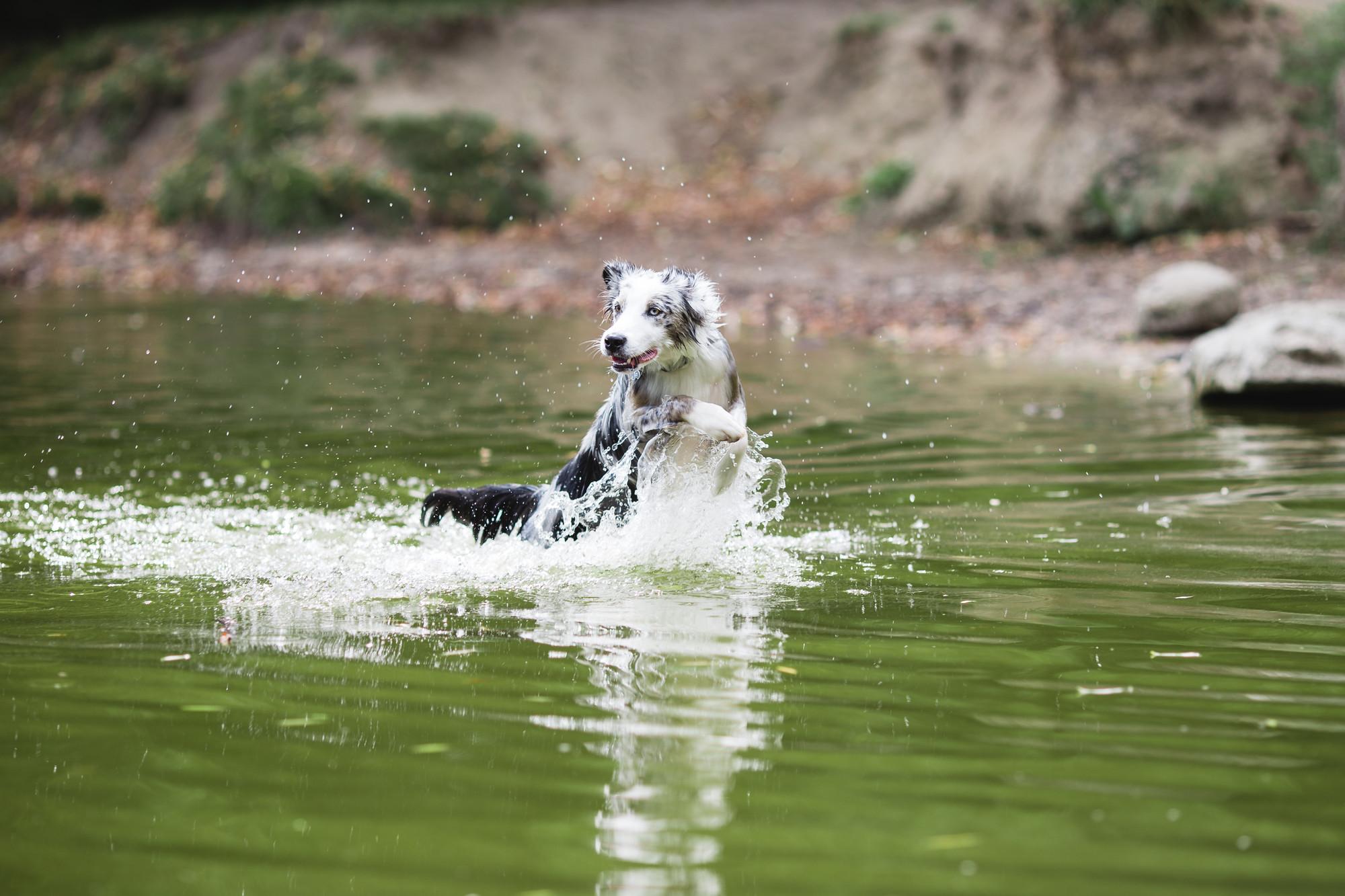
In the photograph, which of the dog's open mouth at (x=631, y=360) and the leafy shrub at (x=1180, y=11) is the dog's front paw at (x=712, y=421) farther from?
the leafy shrub at (x=1180, y=11)

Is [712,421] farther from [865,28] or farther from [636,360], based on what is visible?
[865,28]

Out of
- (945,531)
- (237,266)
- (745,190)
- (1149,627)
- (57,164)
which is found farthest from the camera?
(57,164)

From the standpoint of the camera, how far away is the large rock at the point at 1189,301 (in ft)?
42.3

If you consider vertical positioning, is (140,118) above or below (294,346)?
above

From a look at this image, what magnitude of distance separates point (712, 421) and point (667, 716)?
82.3 inches

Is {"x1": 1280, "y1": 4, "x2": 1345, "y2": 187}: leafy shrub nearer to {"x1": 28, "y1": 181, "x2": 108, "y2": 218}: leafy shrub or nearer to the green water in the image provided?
the green water

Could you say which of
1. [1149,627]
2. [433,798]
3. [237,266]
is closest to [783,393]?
[1149,627]

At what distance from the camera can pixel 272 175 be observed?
22.2 metres

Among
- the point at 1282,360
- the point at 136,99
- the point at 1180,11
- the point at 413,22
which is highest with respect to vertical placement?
the point at 413,22

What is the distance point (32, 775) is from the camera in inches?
141

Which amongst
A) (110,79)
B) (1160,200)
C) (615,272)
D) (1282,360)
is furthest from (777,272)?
(110,79)

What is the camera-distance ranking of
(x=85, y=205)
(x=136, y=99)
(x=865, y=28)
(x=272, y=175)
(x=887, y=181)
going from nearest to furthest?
(x=887, y=181) → (x=272, y=175) → (x=85, y=205) → (x=865, y=28) → (x=136, y=99)

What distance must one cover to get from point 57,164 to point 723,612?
25.8 m

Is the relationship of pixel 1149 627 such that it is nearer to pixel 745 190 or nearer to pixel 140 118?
pixel 745 190
